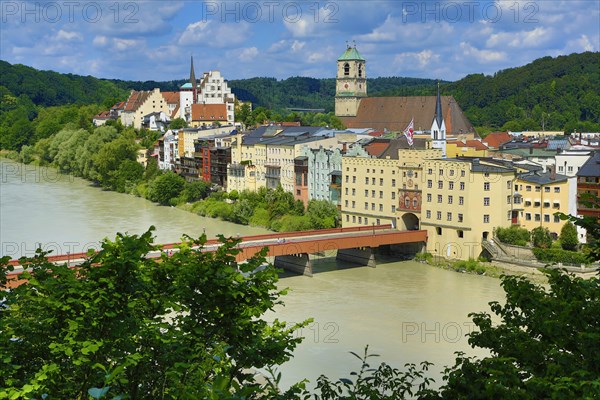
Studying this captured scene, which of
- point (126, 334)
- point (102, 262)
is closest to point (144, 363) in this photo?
point (126, 334)

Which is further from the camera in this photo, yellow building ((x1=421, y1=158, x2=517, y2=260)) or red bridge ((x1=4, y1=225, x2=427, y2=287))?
yellow building ((x1=421, y1=158, x2=517, y2=260))

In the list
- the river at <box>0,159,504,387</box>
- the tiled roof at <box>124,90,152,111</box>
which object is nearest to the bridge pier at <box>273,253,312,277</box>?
the river at <box>0,159,504,387</box>

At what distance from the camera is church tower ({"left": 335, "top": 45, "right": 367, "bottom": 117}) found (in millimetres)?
58844

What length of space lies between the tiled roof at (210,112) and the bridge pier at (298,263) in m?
33.2

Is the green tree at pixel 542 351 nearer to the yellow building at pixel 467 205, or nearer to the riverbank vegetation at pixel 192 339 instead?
the riverbank vegetation at pixel 192 339

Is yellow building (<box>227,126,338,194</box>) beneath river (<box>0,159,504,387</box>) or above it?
above

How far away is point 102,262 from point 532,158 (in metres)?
31.3

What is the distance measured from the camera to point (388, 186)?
29578 mm

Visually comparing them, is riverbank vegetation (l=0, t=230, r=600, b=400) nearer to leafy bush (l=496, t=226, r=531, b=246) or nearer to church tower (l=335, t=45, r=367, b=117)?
leafy bush (l=496, t=226, r=531, b=246)

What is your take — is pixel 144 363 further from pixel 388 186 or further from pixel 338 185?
pixel 338 185

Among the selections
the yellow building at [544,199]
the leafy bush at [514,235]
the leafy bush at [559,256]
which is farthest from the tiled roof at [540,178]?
the leafy bush at [559,256]

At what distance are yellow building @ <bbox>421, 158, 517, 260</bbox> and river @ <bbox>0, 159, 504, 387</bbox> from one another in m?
1.53

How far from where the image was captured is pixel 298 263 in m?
24.4

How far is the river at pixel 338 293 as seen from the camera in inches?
637
